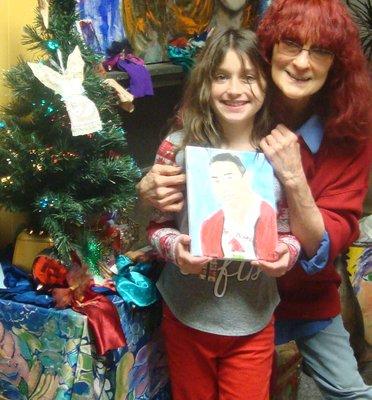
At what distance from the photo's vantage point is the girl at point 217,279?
4.32 ft

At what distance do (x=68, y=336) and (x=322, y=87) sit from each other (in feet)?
2.65

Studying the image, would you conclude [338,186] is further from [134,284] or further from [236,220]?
[134,284]

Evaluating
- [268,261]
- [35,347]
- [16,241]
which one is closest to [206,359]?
[268,261]

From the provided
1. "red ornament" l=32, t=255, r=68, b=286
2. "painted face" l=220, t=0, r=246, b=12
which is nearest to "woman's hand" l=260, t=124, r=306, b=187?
"red ornament" l=32, t=255, r=68, b=286

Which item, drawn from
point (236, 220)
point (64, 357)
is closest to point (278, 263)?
point (236, 220)

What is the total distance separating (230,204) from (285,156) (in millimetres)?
160

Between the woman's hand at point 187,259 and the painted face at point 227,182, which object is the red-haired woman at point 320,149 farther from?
the woman's hand at point 187,259

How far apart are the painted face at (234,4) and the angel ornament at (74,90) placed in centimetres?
121

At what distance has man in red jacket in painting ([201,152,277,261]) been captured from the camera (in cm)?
123

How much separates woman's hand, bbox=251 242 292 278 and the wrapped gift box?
38 centimetres

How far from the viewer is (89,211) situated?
1404mm

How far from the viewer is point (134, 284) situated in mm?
1481

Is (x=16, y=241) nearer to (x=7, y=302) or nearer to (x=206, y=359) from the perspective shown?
(x=7, y=302)

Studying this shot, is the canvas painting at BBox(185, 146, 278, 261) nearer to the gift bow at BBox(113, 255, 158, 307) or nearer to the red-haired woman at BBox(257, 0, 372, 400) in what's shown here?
the red-haired woman at BBox(257, 0, 372, 400)
